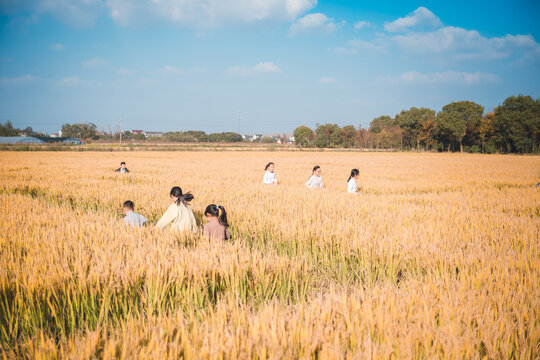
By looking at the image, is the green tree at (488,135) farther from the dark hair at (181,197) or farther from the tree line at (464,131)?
the dark hair at (181,197)

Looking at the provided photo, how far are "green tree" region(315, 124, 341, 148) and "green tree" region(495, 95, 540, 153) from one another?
43.5 m

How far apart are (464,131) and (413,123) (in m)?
14.6

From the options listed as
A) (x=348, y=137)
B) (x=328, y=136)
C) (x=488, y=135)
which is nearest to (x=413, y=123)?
(x=488, y=135)

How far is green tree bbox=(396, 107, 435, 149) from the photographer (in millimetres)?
74938

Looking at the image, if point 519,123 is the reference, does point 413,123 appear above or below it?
above

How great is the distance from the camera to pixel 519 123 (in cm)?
5547

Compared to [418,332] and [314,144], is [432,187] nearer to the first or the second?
[418,332]

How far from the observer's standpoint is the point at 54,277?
2.59m


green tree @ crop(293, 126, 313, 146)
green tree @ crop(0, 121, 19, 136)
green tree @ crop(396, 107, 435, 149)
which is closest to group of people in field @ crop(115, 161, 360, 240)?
green tree @ crop(396, 107, 435, 149)

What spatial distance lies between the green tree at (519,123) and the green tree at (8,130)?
527 feet

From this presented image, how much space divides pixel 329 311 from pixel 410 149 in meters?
84.3

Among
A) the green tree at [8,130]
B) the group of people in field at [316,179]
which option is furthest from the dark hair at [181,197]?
the green tree at [8,130]

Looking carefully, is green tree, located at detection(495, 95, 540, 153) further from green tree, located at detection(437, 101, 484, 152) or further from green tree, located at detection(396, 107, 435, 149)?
green tree, located at detection(396, 107, 435, 149)

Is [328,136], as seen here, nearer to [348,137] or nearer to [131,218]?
[348,137]
